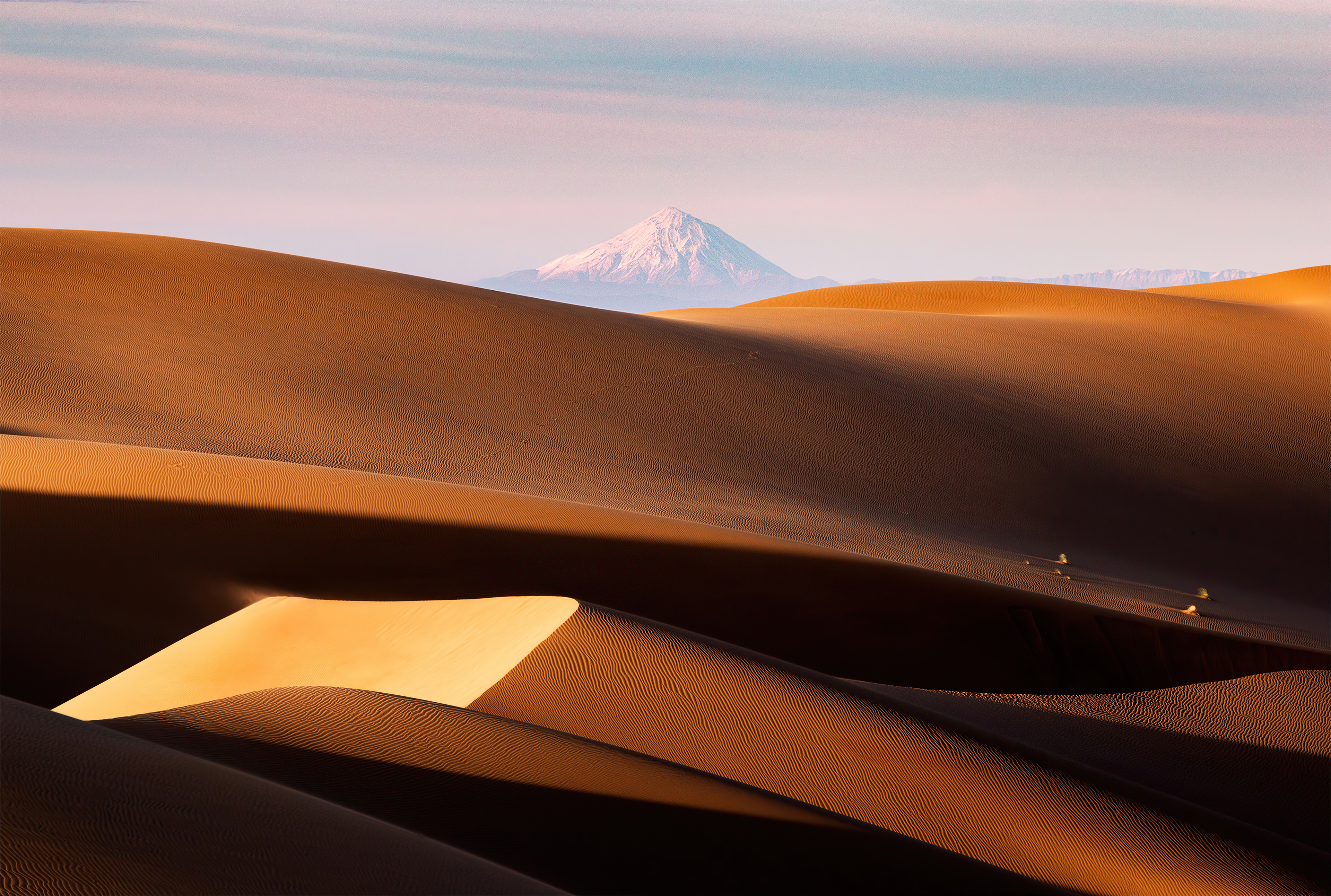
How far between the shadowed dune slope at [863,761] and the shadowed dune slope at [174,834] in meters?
1.54

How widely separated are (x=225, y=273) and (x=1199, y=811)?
1271 cm

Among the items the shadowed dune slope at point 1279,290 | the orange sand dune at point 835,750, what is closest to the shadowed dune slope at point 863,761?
the orange sand dune at point 835,750

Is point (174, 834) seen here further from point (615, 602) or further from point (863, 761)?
point (615, 602)

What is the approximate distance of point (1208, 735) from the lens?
5.83 meters

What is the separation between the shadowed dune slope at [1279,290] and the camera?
87.1 feet

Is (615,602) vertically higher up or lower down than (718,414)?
lower down

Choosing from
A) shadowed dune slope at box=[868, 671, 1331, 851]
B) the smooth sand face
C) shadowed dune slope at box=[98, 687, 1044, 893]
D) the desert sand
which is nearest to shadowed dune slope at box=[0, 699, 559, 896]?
the desert sand

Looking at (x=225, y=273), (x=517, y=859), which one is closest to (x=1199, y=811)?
(x=517, y=859)

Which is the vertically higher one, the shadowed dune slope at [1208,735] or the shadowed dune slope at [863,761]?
the shadowed dune slope at [863,761]

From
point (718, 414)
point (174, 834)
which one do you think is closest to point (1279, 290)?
point (718, 414)

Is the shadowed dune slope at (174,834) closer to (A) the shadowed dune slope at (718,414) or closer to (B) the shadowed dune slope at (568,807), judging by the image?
(B) the shadowed dune slope at (568,807)

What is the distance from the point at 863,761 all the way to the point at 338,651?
9.40 feet

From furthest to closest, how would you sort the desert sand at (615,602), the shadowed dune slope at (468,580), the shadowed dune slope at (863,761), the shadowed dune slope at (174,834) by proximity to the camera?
1. the shadowed dune slope at (468,580)
2. the shadowed dune slope at (863,761)
3. the desert sand at (615,602)
4. the shadowed dune slope at (174,834)

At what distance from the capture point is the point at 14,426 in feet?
28.5
